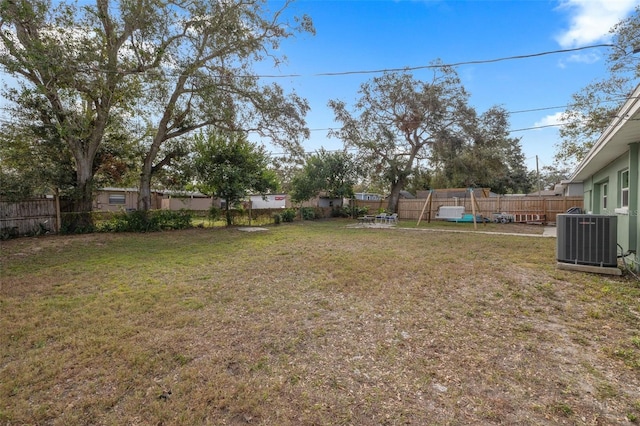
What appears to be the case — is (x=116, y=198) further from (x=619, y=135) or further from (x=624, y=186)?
(x=624, y=186)

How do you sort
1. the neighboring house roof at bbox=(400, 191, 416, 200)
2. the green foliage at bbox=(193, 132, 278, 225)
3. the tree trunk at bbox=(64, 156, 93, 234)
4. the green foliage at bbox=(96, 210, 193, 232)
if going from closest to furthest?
the tree trunk at bbox=(64, 156, 93, 234)
the green foliage at bbox=(96, 210, 193, 232)
the green foliage at bbox=(193, 132, 278, 225)
the neighboring house roof at bbox=(400, 191, 416, 200)

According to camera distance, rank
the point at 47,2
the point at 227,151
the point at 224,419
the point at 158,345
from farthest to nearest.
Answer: the point at 227,151, the point at 47,2, the point at 158,345, the point at 224,419

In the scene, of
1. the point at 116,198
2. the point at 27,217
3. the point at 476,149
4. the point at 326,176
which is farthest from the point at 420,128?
the point at 116,198

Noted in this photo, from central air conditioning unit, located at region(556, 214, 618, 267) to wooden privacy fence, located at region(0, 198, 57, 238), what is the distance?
49.2 ft

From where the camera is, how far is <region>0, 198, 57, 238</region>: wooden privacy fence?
933 centimetres

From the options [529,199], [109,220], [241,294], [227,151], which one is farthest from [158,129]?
[529,199]

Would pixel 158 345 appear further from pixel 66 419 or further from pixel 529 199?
pixel 529 199

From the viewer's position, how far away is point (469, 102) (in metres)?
18.1

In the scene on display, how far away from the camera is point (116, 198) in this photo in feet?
73.4

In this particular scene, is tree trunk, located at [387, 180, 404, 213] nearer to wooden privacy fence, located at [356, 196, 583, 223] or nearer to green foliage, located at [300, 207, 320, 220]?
wooden privacy fence, located at [356, 196, 583, 223]

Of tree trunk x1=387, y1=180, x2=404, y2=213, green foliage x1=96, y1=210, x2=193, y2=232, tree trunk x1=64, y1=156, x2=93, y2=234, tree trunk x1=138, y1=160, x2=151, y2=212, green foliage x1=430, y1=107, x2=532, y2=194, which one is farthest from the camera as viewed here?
tree trunk x1=387, y1=180, x2=404, y2=213

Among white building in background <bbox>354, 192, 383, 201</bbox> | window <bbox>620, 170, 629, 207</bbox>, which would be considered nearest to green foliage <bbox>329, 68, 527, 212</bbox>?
white building in background <bbox>354, 192, 383, 201</bbox>

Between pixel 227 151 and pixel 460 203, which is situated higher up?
pixel 227 151

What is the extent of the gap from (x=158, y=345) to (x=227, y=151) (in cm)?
1236
